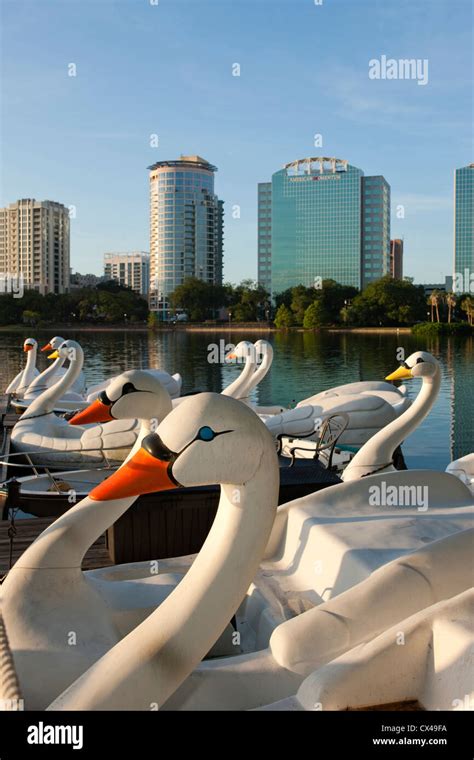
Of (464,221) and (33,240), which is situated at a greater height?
(464,221)

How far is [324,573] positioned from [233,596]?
1401 millimetres

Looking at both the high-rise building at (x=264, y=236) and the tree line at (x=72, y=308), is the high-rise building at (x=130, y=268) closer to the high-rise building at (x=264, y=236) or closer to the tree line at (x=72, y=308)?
the high-rise building at (x=264, y=236)

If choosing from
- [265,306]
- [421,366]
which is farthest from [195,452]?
[265,306]

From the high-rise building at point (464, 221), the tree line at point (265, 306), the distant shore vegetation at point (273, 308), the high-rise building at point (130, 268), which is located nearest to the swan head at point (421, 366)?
the distant shore vegetation at point (273, 308)

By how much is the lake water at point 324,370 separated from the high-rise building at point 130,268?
11914cm

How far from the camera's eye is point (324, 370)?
3666cm

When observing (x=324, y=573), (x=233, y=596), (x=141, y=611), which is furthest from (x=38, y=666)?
(x=324, y=573)

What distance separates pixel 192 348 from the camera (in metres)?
55.4

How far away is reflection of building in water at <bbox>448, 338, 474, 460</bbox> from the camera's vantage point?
17.1 m

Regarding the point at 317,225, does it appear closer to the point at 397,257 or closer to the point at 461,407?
the point at 397,257

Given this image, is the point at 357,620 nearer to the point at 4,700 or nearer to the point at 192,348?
the point at 4,700

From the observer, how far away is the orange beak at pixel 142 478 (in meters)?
3.09

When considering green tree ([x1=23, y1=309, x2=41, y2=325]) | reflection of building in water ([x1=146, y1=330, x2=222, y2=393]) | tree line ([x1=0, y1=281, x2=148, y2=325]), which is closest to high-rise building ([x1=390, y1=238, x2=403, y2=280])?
tree line ([x1=0, y1=281, x2=148, y2=325])

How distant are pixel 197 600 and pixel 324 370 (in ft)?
111
